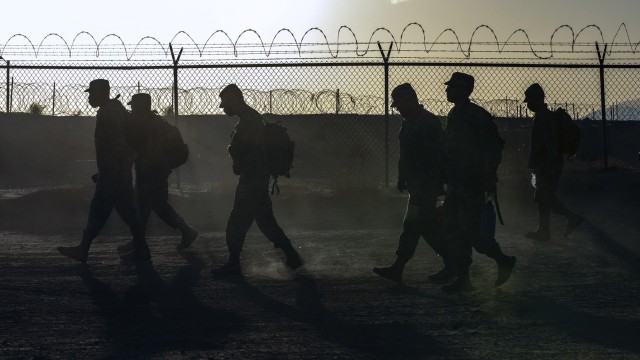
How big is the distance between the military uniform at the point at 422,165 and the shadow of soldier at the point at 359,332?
121 cm

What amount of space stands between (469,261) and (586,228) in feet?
18.4

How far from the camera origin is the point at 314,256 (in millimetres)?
10727

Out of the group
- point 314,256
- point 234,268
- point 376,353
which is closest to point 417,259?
point 314,256

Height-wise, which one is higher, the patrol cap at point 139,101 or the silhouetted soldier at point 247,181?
the patrol cap at point 139,101

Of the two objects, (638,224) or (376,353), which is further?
(638,224)

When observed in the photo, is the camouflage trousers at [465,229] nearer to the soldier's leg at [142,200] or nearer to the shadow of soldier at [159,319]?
the shadow of soldier at [159,319]

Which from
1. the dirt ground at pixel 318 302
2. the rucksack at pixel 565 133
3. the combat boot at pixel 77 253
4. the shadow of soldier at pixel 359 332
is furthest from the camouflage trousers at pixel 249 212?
the rucksack at pixel 565 133

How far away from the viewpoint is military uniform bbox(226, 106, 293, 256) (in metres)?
9.23

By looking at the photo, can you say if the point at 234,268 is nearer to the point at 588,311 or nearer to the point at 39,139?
the point at 588,311

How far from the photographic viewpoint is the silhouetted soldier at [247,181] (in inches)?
363

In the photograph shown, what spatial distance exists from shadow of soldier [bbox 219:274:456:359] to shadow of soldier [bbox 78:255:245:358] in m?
0.47

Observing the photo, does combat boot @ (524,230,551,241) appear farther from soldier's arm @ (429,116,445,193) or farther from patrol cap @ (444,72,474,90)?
patrol cap @ (444,72,474,90)

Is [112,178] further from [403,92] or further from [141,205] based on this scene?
[403,92]

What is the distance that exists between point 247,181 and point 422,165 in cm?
179
